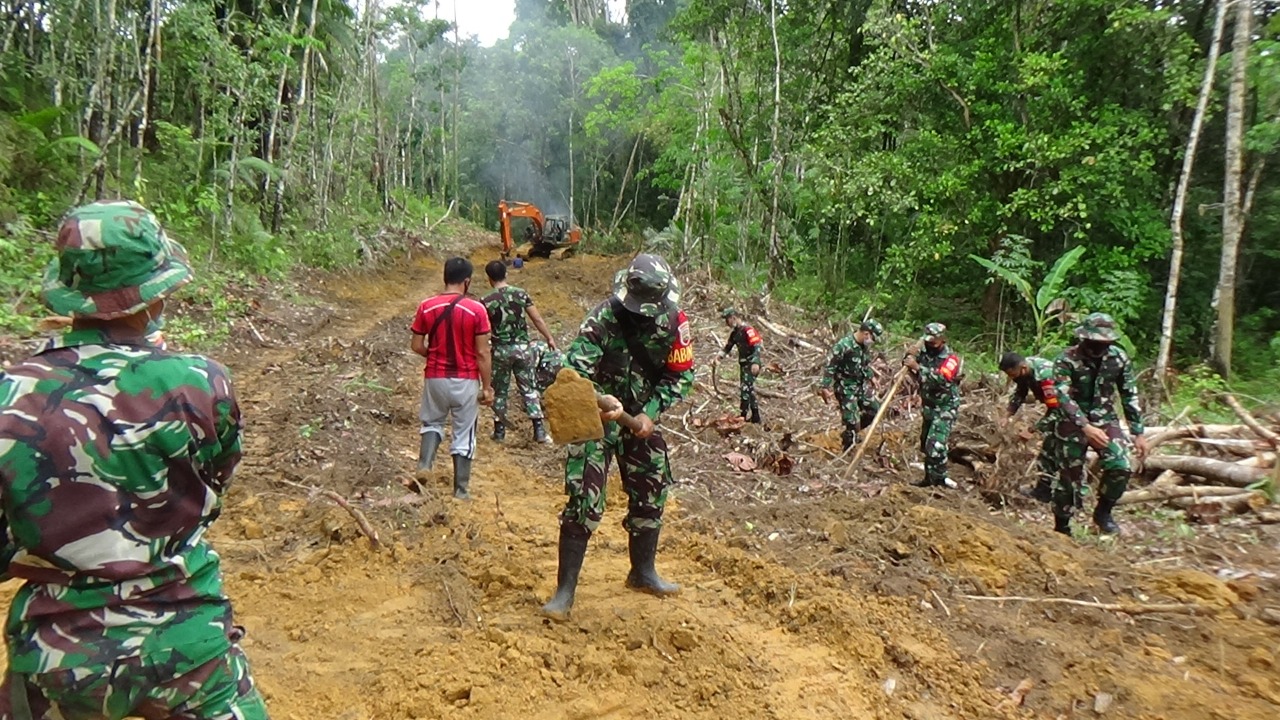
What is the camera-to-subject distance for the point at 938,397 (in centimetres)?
781

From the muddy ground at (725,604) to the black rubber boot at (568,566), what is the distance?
9 centimetres

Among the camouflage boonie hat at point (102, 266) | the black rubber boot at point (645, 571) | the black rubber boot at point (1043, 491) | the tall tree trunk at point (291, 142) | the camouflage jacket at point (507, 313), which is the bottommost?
the black rubber boot at point (1043, 491)

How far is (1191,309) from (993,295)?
3.62 m

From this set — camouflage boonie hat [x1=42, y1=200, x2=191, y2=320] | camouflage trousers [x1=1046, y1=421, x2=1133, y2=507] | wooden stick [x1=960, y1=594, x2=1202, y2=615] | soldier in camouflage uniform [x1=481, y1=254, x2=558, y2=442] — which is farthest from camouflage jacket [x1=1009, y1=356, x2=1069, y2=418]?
camouflage boonie hat [x1=42, y1=200, x2=191, y2=320]

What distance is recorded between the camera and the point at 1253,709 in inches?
143

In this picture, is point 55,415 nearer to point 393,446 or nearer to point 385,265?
point 393,446

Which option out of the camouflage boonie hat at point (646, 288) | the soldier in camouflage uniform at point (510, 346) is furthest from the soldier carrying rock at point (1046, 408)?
the soldier in camouflage uniform at point (510, 346)

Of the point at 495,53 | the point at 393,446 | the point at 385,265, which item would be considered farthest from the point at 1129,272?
the point at 495,53

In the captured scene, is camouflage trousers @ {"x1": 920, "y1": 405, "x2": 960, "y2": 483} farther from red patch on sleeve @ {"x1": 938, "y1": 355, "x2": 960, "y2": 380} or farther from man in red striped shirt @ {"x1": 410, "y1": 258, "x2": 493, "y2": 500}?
man in red striped shirt @ {"x1": 410, "y1": 258, "x2": 493, "y2": 500}

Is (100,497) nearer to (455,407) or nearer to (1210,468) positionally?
(455,407)

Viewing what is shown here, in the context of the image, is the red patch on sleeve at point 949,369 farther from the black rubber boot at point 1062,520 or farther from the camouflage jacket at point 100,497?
the camouflage jacket at point 100,497

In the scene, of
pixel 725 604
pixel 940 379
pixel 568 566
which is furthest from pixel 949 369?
pixel 568 566

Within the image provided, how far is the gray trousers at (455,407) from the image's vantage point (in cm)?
577

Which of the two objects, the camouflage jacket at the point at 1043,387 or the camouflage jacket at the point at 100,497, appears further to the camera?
the camouflage jacket at the point at 1043,387
